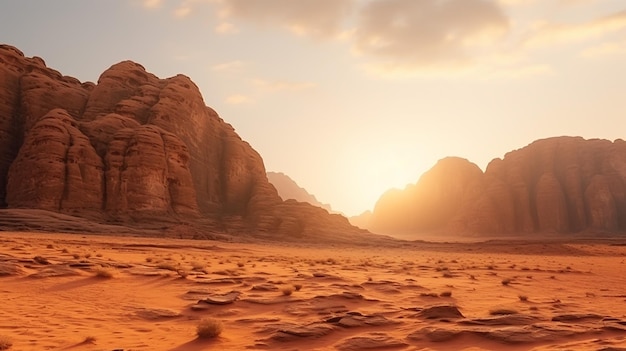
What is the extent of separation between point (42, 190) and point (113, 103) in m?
22.4

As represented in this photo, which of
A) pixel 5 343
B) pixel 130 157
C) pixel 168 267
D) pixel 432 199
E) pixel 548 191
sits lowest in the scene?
pixel 5 343

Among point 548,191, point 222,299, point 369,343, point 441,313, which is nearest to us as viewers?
point 369,343

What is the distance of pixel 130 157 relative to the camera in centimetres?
5469

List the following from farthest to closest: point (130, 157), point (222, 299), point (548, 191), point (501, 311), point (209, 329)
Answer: point (548, 191) → point (130, 157) → point (222, 299) → point (501, 311) → point (209, 329)

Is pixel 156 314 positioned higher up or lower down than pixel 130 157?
lower down

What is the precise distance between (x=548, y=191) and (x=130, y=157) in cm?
9580

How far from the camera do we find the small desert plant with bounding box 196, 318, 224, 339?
902cm

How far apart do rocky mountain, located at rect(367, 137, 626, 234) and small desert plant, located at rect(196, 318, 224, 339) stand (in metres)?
108

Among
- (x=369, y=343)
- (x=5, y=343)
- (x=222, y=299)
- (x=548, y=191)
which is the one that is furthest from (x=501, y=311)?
(x=548, y=191)

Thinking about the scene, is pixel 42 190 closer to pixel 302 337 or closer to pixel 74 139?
pixel 74 139

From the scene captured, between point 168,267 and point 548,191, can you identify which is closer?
point 168,267

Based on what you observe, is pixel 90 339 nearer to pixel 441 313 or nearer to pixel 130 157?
pixel 441 313

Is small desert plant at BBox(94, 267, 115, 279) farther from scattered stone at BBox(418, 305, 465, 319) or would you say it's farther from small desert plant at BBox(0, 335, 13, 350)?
scattered stone at BBox(418, 305, 465, 319)

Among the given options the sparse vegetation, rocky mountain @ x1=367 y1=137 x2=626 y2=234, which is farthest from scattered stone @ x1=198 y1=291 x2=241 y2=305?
rocky mountain @ x1=367 y1=137 x2=626 y2=234
